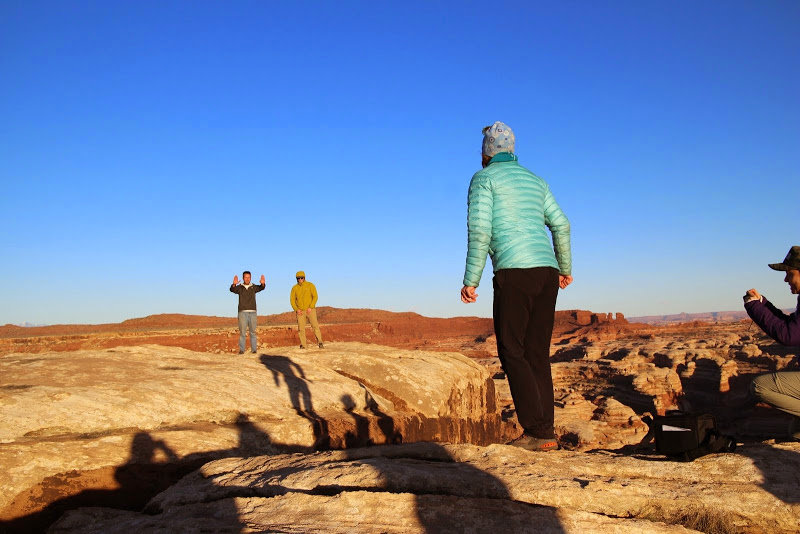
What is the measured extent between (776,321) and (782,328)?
50 mm

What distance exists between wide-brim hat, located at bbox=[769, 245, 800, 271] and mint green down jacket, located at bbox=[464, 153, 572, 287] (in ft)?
4.42

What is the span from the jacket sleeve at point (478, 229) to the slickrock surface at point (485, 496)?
1108 millimetres

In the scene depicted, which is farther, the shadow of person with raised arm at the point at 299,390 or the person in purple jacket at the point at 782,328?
the shadow of person with raised arm at the point at 299,390

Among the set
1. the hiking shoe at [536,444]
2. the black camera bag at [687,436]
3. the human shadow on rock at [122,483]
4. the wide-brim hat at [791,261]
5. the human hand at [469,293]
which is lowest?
the human shadow on rock at [122,483]

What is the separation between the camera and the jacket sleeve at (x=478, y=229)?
3.67 m

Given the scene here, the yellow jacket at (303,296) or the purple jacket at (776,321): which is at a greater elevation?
the yellow jacket at (303,296)

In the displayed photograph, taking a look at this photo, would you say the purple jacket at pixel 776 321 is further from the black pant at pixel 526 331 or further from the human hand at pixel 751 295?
the black pant at pixel 526 331

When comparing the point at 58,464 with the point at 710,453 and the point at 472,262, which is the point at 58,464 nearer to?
the point at 472,262

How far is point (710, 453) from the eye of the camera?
10.4 feet

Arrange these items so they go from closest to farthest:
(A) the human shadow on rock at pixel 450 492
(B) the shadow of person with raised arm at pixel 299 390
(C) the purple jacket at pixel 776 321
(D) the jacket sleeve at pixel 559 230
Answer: (A) the human shadow on rock at pixel 450 492, (C) the purple jacket at pixel 776 321, (D) the jacket sleeve at pixel 559 230, (B) the shadow of person with raised arm at pixel 299 390

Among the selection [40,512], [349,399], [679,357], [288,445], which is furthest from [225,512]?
[679,357]

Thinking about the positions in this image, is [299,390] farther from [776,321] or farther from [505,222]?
[776,321]

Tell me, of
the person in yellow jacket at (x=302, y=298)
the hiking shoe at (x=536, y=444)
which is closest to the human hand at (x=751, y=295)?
the hiking shoe at (x=536, y=444)

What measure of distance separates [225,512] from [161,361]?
4110 mm
